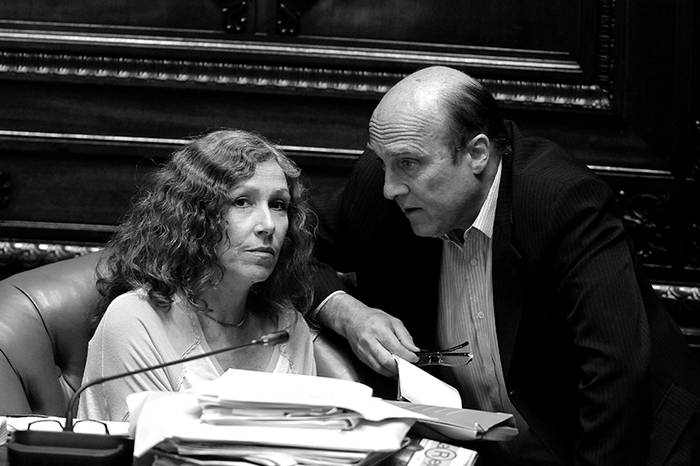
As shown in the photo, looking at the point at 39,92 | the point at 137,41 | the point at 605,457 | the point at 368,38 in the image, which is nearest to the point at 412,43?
the point at 368,38

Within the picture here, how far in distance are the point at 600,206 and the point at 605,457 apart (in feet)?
1.93

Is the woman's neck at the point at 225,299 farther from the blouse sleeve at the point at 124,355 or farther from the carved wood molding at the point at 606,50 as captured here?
the carved wood molding at the point at 606,50

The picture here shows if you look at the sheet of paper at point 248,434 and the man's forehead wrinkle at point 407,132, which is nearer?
the sheet of paper at point 248,434

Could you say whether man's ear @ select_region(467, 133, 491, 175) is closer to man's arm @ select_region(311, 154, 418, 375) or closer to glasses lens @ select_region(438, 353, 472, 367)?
man's arm @ select_region(311, 154, 418, 375)

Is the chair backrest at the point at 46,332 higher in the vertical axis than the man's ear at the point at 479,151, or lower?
lower

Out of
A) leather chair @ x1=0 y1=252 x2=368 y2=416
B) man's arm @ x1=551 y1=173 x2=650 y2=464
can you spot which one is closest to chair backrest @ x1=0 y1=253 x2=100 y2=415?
leather chair @ x1=0 y1=252 x2=368 y2=416

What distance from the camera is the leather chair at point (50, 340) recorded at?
2449 mm

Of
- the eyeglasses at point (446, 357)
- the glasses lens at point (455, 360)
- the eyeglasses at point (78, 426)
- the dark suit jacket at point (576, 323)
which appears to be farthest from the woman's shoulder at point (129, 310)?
the glasses lens at point (455, 360)

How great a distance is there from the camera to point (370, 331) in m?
2.58

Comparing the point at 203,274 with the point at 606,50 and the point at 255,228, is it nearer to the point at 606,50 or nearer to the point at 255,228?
the point at 255,228

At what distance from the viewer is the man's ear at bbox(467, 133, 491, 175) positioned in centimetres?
264

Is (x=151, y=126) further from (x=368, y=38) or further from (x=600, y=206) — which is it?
(x=600, y=206)

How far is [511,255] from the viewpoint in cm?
257

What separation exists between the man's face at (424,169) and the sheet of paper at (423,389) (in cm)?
44
